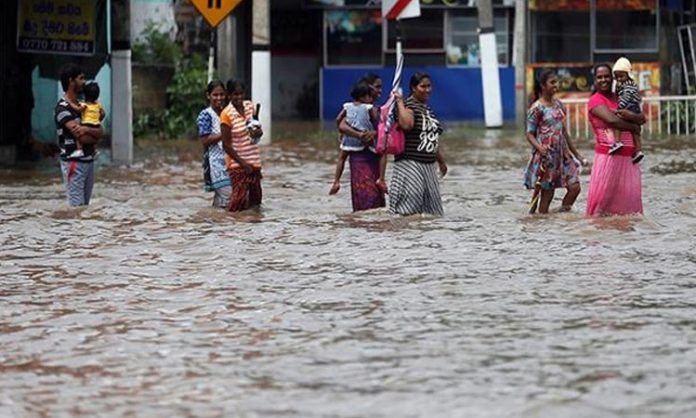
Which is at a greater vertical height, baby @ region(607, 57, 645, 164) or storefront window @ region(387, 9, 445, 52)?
storefront window @ region(387, 9, 445, 52)

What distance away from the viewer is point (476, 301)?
417 inches

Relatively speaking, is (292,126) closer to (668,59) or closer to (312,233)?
(668,59)

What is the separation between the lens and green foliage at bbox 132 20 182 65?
3256cm

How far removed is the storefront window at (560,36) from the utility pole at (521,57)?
0.36m

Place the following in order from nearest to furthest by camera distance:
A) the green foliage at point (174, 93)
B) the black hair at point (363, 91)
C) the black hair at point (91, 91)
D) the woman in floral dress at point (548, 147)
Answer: the woman in floral dress at point (548, 147) < the black hair at point (363, 91) < the black hair at point (91, 91) < the green foliage at point (174, 93)

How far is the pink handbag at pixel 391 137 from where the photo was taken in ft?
50.4

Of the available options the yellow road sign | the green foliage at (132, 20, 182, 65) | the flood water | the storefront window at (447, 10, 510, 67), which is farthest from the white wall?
the flood water

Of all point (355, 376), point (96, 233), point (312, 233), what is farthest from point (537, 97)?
point (355, 376)

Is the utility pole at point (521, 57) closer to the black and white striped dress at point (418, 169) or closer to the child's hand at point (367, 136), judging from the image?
the child's hand at point (367, 136)

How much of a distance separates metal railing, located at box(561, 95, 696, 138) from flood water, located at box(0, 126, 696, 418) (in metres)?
11.7

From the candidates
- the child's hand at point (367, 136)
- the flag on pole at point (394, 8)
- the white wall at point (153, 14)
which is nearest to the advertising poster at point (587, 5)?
the white wall at point (153, 14)

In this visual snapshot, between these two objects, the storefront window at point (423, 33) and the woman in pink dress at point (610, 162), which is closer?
the woman in pink dress at point (610, 162)

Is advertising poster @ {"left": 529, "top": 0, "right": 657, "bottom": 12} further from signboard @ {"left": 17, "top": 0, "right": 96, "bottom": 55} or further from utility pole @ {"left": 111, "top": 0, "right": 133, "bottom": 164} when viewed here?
signboard @ {"left": 17, "top": 0, "right": 96, "bottom": 55}

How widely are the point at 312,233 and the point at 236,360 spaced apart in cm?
632
